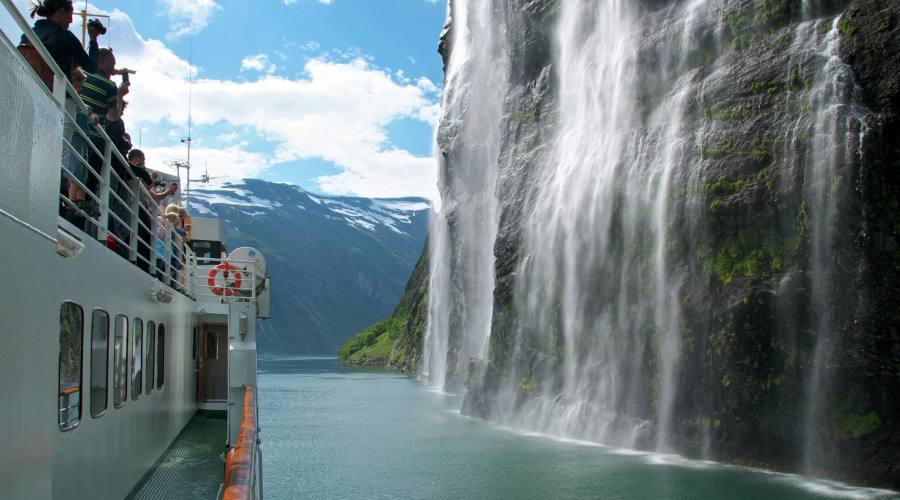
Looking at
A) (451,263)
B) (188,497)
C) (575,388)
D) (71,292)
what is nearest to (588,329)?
(575,388)

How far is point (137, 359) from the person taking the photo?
1116cm

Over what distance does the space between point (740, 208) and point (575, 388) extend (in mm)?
9243

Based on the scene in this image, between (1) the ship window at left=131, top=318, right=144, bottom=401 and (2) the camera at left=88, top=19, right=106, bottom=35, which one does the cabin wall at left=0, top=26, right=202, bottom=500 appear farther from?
(2) the camera at left=88, top=19, right=106, bottom=35

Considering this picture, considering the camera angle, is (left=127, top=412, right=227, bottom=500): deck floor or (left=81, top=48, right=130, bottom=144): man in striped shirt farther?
(left=127, top=412, right=227, bottom=500): deck floor

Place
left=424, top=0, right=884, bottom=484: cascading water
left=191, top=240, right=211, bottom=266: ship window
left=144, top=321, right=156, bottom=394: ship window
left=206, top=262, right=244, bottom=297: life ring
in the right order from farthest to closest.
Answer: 1. left=191, top=240, right=211, bottom=266: ship window
2. left=424, top=0, right=884, bottom=484: cascading water
3. left=206, top=262, right=244, bottom=297: life ring
4. left=144, top=321, right=156, bottom=394: ship window

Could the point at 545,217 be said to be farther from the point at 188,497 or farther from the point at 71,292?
the point at 71,292

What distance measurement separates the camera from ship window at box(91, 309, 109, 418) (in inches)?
337

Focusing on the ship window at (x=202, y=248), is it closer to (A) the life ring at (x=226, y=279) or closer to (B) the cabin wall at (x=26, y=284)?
(A) the life ring at (x=226, y=279)

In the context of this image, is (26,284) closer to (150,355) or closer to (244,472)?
(244,472)

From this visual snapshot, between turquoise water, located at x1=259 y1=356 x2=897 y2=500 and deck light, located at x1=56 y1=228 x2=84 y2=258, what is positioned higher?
deck light, located at x1=56 y1=228 x2=84 y2=258

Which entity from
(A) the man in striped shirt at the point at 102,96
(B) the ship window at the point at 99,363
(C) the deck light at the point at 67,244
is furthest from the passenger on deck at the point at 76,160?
(C) the deck light at the point at 67,244

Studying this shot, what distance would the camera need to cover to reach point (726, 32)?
78.8 ft

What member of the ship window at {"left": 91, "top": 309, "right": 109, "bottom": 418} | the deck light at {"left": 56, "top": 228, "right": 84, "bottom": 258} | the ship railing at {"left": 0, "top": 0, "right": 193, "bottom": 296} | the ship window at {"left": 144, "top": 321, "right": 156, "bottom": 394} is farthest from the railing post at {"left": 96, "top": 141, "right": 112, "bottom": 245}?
the ship window at {"left": 144, "top": 321, "right": 156, "bottom": 394}

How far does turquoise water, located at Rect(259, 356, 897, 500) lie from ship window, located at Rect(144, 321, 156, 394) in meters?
5.69
